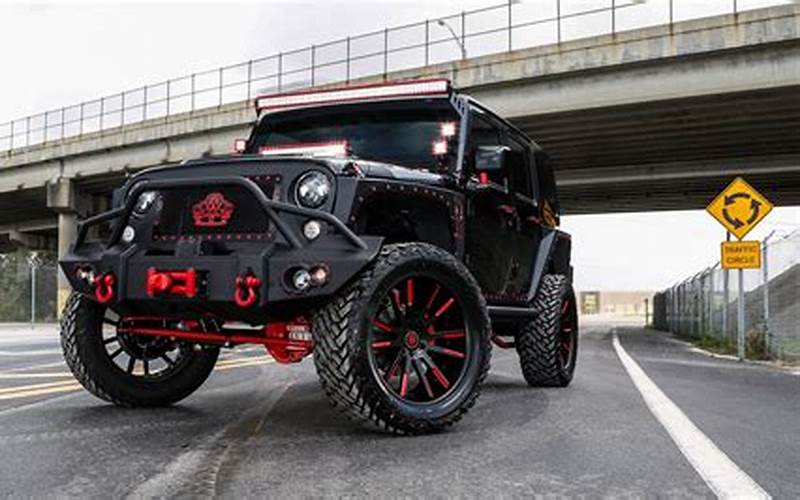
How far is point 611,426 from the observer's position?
489cm

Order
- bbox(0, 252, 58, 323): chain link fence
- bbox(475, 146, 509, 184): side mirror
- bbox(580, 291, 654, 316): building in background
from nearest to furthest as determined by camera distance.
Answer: bbox(475, 146, 509, 184): side mirror → bbox(0, 252, 58, 323): chain link fence → bbox(580, 291, 654, 316): building in background

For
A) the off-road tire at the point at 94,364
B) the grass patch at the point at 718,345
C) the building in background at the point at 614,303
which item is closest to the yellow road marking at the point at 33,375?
the off-road tire at the point at 94,364

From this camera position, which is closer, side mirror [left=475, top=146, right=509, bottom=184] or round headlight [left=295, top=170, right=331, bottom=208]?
round headlight [left=295, top=170, right=331, bottom=208]

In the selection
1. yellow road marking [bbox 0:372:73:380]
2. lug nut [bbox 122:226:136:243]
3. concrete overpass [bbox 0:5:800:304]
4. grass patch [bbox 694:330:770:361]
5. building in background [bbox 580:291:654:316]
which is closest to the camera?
lug nut [bbox 122:226:136:243]

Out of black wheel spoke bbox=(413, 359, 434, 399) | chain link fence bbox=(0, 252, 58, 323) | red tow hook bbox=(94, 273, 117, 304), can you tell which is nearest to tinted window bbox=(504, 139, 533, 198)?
black wheel spoke bbox=(413, 359, 434, 399)

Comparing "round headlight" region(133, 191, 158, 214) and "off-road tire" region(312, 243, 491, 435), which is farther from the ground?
"round headlight" region(133, 191, 158, 214)

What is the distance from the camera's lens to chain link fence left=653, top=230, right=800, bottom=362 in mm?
13953

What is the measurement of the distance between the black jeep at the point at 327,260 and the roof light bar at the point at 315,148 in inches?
0.6

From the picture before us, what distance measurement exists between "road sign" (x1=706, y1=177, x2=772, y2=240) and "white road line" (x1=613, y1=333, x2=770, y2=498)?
29.3ft

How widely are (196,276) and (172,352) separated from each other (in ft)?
6.57

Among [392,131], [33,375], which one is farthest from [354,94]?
[33,375]

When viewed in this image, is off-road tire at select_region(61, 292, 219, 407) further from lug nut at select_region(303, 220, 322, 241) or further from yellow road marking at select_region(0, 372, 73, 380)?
yellow road marking at select_region(0, 372, 73, 380)

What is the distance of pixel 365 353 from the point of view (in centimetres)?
404

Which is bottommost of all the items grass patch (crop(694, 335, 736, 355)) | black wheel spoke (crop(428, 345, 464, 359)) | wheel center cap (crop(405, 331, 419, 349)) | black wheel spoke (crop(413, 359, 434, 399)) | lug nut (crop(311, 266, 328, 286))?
grass patch (crop(694, 335, 736, 355))
